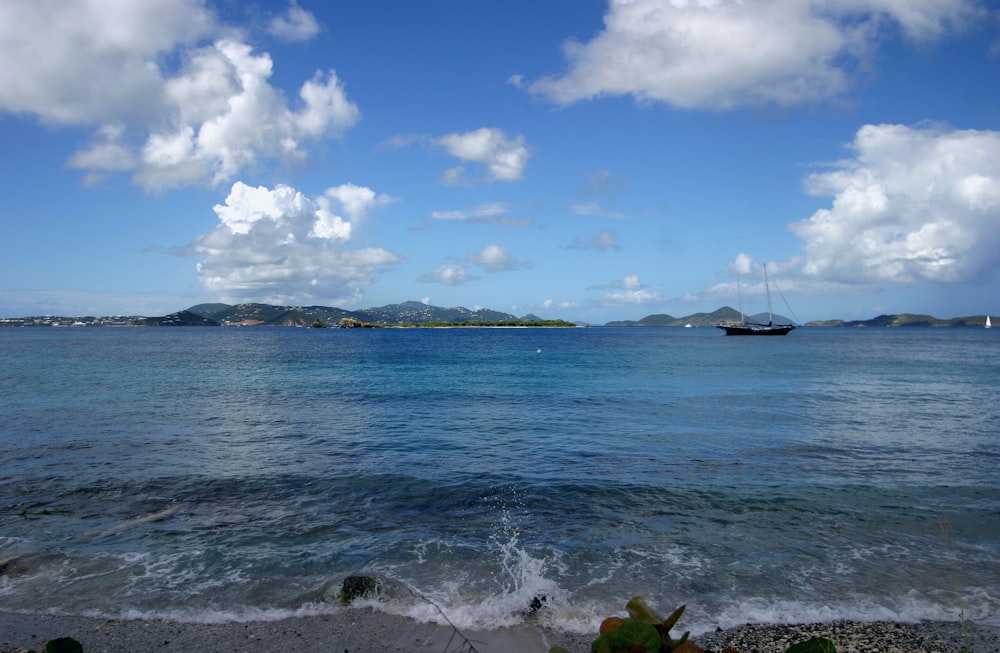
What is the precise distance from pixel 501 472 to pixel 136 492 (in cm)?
973

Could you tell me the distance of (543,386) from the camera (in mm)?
42312

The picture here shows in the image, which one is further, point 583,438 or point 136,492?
point 583,438

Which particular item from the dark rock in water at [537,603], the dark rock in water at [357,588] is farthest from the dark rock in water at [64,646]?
the dark rock in water at [537,603]

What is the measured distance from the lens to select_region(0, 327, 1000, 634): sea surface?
980cm

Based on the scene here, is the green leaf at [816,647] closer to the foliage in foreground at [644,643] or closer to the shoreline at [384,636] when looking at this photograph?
the foliage in foreground at [644,643]

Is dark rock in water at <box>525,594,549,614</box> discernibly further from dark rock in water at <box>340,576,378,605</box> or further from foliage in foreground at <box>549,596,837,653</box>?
foliage in foreground at <box>549,596,837,653</box>

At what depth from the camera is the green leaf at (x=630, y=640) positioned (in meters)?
2.36

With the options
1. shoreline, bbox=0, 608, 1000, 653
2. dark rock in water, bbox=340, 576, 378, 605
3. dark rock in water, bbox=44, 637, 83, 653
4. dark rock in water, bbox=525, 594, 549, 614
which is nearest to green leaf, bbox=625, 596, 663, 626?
dark rock in water, bbox=44, 637, 83, 653

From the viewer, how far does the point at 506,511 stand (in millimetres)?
14117

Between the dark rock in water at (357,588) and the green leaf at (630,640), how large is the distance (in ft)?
27.3

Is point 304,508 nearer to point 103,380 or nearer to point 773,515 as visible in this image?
point 773,515

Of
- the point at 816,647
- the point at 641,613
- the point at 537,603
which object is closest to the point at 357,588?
the point at 537,603

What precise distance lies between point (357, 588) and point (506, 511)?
16.2ft

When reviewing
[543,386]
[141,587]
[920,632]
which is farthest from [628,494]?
[543,386]
